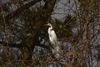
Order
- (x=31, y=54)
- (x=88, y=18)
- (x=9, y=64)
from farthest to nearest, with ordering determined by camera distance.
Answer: (x=31, y=54)
(x=9, y=64)
(x=88, y=18)

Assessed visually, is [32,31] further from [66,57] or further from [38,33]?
[66,57]

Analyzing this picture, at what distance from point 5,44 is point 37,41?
1.33 feet

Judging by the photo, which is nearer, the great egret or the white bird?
the great egret

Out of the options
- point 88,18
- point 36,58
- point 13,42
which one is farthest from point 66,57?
point 13,42

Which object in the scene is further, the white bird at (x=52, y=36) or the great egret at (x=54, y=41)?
the white bird at (x=52, y=36)

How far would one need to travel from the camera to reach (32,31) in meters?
3.76

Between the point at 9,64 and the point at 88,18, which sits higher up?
the point at 88,18

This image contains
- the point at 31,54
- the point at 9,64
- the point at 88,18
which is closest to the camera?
the point at 88,18

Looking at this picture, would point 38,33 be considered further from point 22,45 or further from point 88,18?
point 88,18

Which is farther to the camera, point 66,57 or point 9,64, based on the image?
point 9,64

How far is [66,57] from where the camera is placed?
118 inches

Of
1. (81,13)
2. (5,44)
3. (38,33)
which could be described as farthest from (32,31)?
(81,13)

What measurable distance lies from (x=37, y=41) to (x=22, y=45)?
0.55 feet

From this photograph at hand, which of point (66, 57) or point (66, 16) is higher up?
point (66, 16)
